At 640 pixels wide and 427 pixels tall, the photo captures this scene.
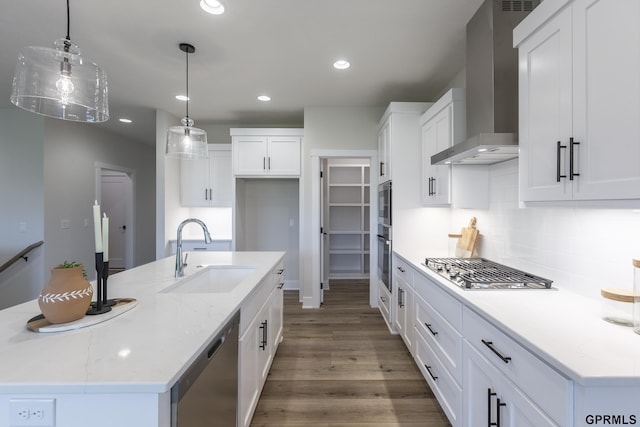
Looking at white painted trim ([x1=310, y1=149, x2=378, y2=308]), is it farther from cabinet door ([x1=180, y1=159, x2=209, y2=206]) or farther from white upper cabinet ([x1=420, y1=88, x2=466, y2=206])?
cabinet door ([x1=180, y1=159, x2=209, y2=206])

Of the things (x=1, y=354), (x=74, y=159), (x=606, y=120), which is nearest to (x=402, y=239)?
(x=606, y=120)

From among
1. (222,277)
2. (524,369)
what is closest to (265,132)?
(222,277)

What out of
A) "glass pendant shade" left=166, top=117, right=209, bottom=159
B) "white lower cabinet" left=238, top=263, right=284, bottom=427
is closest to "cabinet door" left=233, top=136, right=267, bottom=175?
"glass pendant shade" left=166, top=117, right=209, bottom=159

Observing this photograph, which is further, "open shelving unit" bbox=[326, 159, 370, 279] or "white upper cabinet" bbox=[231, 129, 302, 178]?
"open shelving unit" bbox=[326, 159, 370, 279]

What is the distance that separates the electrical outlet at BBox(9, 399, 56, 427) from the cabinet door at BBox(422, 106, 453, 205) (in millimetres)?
2552

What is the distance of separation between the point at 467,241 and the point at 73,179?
220 inches

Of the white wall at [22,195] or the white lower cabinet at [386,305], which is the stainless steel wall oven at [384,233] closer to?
the white lower cabinet at [386,305]

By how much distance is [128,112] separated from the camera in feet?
13.6

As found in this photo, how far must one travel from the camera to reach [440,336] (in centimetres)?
183

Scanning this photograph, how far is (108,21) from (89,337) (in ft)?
7.73

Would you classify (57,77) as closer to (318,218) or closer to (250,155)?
(250,155)

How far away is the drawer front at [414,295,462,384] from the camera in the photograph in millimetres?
1584

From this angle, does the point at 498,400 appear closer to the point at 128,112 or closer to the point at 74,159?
the point at 128,112

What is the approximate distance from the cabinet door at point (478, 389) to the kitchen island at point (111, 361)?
1.19 metres
